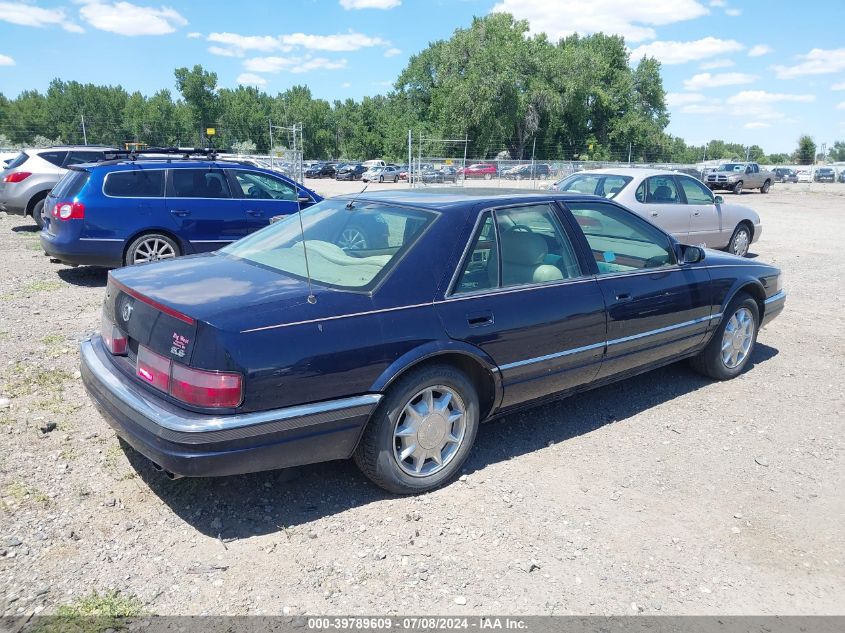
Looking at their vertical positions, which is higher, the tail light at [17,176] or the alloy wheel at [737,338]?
the tail light at [17,176]

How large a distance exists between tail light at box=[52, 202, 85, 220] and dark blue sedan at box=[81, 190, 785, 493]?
479cm

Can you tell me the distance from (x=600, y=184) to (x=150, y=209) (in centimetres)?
661

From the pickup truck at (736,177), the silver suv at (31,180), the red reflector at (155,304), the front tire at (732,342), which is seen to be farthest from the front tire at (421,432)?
the pickup truck at (736,177)

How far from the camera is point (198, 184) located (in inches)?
346

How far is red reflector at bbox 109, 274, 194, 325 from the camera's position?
3.02 metres

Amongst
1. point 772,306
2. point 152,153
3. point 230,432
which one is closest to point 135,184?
point 152,153

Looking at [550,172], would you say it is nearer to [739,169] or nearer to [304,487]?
[739,169]

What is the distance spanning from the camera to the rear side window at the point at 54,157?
13242 millimetres

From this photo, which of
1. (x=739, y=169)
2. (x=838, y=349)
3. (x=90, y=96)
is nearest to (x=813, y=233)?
(x=838, y=349)

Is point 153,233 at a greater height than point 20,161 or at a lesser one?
lesser

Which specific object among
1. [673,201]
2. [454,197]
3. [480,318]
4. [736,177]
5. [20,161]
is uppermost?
[736,177]

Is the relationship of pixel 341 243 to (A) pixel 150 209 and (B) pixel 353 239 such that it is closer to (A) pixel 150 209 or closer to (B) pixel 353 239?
(B) pixel 353 239

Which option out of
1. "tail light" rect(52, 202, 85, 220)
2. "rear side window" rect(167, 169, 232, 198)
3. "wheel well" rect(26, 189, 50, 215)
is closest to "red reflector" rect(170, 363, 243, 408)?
"tail light" rect(52, 202, 85, 220)

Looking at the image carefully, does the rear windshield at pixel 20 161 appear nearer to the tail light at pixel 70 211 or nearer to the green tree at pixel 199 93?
the tail light at pixel 70 211
